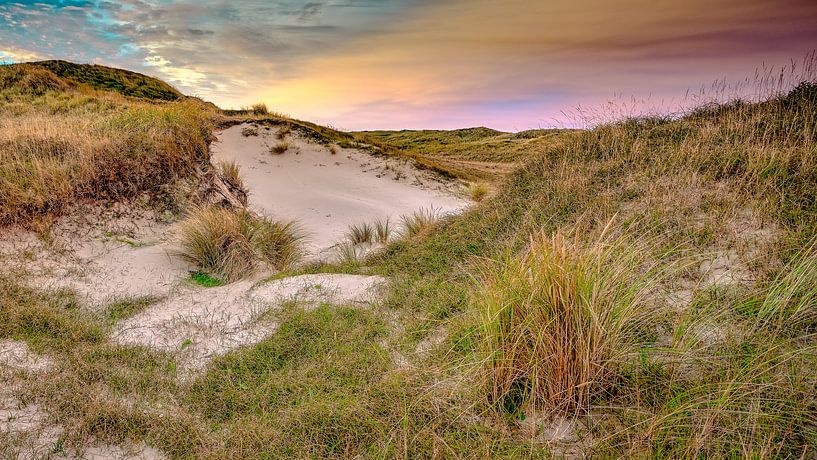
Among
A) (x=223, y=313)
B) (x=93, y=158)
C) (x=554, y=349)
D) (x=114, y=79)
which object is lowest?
(x=223, y=313)

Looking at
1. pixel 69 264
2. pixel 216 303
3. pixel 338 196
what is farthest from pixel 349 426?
pixel 338 196

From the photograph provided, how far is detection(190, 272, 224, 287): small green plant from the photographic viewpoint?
668 centimetres

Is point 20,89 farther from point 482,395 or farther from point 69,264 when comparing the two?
point 482,395

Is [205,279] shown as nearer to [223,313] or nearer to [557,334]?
[223,313]

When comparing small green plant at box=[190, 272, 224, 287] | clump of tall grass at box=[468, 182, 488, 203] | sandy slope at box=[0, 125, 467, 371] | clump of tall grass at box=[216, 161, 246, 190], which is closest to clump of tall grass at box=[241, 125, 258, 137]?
clump of tall grass at box=[216, 161, 246, 190]

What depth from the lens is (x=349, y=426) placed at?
2760 mm

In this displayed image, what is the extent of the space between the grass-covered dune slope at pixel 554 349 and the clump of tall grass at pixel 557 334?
0.02m

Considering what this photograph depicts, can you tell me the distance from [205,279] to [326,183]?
1071 cm

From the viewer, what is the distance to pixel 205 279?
6.79 meters

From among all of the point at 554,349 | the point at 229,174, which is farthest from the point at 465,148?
the point at 554,349

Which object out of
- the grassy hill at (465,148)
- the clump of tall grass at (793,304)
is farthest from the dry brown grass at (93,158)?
the grassy hill at (465,148)

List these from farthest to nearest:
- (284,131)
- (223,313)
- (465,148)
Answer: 1. (465,148)
2. (284,131)
3. (223,313)

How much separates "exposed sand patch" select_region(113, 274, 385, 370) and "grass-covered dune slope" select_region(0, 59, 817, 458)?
272 millimetres

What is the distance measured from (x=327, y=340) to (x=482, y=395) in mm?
2116
